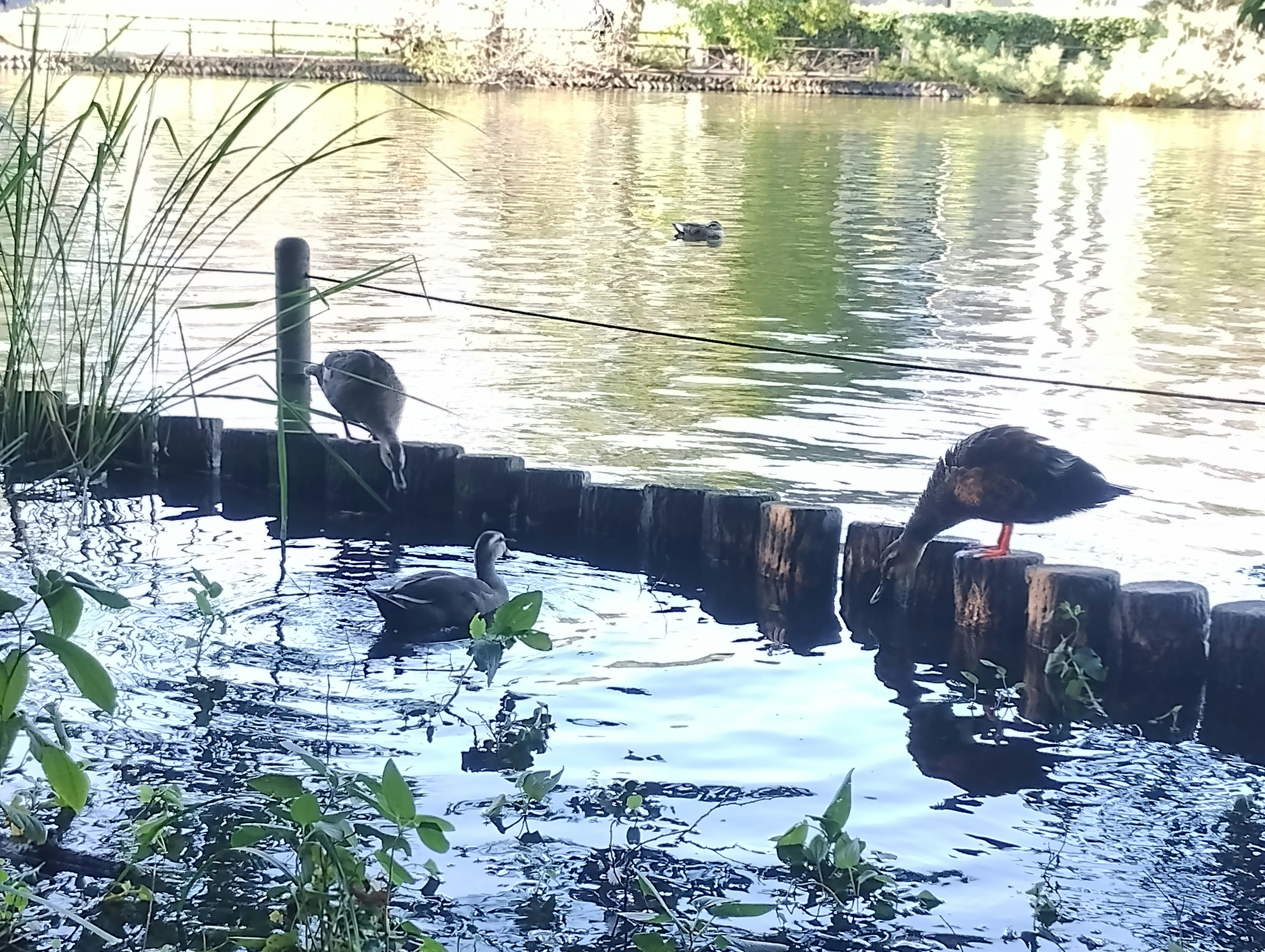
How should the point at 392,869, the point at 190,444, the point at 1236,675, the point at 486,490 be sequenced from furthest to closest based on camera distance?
the point at 190,444 → the point at 486,490 → the point at 1236,675 → the point at 392,869

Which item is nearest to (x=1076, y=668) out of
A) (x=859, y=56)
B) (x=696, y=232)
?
(x=696, y=232)

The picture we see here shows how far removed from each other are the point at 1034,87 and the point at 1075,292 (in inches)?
1167

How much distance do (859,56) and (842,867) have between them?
145 feet

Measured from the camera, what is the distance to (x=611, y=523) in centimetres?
578

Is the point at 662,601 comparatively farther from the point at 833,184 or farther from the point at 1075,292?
the point at 833,184

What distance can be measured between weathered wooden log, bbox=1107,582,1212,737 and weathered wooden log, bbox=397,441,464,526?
2.81m

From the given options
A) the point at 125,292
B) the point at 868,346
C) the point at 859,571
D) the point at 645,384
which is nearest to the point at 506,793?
the point at 125,292

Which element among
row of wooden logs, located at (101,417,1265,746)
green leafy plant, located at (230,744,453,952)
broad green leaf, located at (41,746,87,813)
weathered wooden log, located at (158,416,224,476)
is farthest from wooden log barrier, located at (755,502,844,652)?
broad green leaf, located at (41,746,87,813)

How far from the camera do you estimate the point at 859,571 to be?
5332 mm

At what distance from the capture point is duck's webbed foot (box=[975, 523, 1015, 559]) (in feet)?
16.8

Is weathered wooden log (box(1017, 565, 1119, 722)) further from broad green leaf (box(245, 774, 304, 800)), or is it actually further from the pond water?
Result: broad green leaf (box(245, 774, 304, 800))

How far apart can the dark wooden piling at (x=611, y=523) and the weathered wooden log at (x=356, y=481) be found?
87cm

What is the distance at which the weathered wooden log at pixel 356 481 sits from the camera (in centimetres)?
609

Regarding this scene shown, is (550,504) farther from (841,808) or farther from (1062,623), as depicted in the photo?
(841,808)
